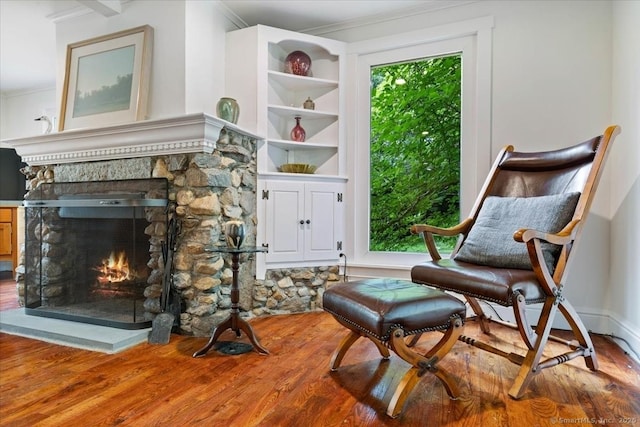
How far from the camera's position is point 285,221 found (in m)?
2.85

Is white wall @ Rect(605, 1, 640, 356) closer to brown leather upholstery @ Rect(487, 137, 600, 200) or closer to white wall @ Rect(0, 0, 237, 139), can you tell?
brown leather upholstery @ Rect(487, 137, 600, 200)

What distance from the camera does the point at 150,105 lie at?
2.60 metres

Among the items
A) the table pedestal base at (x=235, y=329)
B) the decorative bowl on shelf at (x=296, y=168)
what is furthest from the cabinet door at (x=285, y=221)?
the table pedestal base at (x=235, y=329)

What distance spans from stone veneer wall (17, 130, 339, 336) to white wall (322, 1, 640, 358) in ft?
6.32

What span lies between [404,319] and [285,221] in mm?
1610

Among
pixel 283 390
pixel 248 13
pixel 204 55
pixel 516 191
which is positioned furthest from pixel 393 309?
pixel 248 13

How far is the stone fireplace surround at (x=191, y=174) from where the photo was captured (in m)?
2.35

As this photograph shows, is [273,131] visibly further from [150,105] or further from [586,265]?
[586,265]

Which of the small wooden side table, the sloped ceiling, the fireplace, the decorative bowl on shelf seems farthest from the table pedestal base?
the sloped ceiling

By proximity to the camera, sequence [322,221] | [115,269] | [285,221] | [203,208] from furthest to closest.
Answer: [322,221]
[285,221]
[115,269]
[203,208]

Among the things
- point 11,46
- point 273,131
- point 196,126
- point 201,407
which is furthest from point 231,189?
point 11,46

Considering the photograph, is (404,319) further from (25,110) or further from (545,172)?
(25,110)

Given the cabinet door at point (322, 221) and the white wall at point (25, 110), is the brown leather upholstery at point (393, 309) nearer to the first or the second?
the cabinet door at point (322, 221)

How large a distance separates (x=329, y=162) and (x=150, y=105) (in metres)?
1.48
